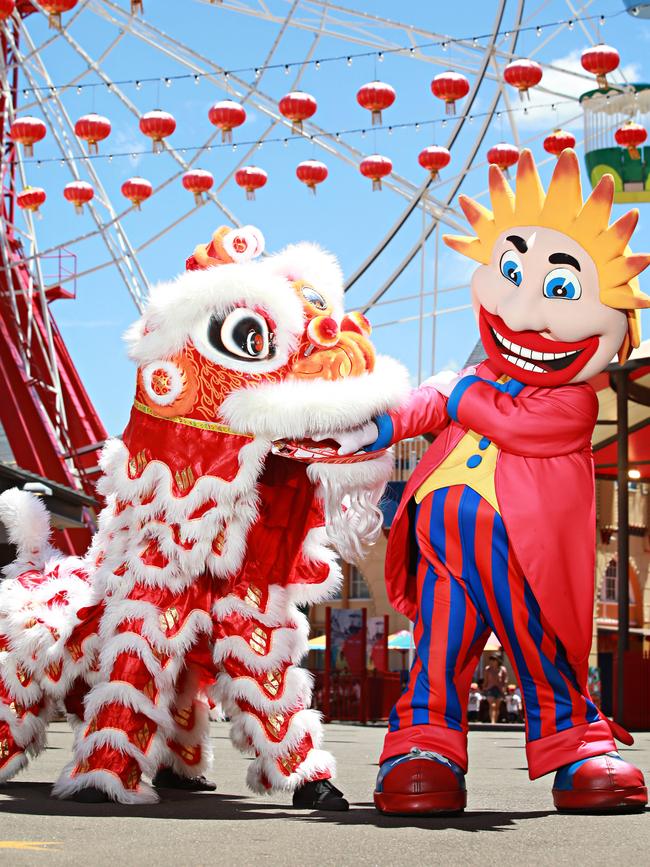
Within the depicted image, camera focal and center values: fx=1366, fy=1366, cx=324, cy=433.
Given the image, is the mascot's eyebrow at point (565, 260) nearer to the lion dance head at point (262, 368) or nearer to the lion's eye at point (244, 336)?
the lion dance head at point (262, 368)

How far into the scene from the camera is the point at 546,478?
3883 mm

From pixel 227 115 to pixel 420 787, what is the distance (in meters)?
10.9

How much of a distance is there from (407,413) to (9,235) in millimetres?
16328

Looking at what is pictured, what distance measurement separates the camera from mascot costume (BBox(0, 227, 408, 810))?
13.4 feet

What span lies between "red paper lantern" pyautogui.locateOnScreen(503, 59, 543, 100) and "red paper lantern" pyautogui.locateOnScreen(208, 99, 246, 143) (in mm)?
2648

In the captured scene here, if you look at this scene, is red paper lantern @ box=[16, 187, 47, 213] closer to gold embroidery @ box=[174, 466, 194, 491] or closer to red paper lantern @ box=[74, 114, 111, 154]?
red paper lantern @ box=[74, 114, 111, 154]

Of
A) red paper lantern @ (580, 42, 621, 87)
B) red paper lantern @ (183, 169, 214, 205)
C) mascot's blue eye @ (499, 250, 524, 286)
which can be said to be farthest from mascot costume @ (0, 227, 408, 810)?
red paper lantern @ (183, 169, 214, 205)

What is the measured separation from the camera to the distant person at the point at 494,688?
1559 centimetres

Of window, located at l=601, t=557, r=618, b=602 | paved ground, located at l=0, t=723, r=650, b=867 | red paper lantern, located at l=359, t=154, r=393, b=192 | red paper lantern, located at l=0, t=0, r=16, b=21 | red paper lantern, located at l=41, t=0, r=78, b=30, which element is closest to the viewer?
paved ground, located at l=0, t=723, r=650, b=867

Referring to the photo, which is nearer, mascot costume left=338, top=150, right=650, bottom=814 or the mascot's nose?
mascot costume left=338, top=150, right=650, bottom=814

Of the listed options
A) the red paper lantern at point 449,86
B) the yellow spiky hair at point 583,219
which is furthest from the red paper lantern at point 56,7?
the yellow spiky hair at point 583,219

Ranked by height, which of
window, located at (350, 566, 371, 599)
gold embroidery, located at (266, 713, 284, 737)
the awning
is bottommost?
gold embroidery, located at (266, 713, 284, 737)

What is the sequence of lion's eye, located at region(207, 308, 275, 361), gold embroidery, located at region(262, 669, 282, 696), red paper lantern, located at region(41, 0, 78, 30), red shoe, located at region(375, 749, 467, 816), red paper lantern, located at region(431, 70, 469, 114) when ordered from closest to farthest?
red shoe, located at region(375, 749, 467, 816) < gold embroidery, located at region(262, 669, 282, 696) < lion's eye, located at region(207, 308, 275, 361) < red paper lantern, located at region(41, 0, 78, 30) < red paper lantern, located at region(431, 70, 469, 114)

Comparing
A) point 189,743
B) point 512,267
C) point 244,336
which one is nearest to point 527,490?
point 512,267
